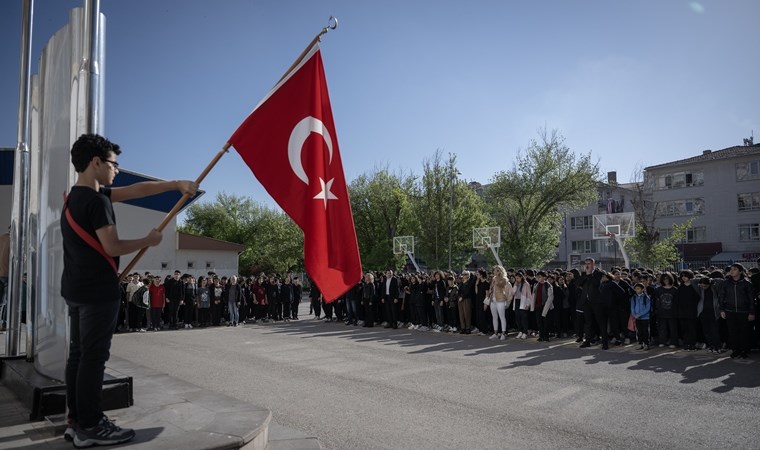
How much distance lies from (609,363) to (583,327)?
384 cm

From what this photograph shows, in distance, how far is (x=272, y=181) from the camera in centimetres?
512

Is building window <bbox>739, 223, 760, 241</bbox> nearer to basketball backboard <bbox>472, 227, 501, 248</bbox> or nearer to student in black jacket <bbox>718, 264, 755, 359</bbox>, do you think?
basketball backboard <bbox>472, 227, 501, 248</bbox>

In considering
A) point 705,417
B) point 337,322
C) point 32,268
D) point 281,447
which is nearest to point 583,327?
point 705,417

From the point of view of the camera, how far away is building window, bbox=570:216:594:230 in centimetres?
6494

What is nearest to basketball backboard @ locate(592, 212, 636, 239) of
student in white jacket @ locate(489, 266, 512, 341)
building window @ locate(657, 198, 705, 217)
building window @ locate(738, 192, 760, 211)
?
student in white jacket @ locate(489, 266, 512, 341)

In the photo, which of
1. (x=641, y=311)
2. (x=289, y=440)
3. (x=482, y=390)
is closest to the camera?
(x=289, y=440)

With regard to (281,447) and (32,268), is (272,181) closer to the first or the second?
(281,447)

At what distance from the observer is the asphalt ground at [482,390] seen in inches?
215

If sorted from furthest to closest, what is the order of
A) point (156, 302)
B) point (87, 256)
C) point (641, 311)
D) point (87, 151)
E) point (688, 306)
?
point (156, 302) < point (641, 311) < point (688, 306) < point (87, 151) < point (87, 256)

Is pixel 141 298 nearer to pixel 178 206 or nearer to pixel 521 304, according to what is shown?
pixel 521 304

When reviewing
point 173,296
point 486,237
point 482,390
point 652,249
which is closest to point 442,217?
point 486,237

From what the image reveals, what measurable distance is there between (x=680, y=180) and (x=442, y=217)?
103 ft

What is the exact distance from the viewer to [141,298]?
17672mm

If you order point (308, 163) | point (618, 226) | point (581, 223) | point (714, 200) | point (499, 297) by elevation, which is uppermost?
point (714, 200)
